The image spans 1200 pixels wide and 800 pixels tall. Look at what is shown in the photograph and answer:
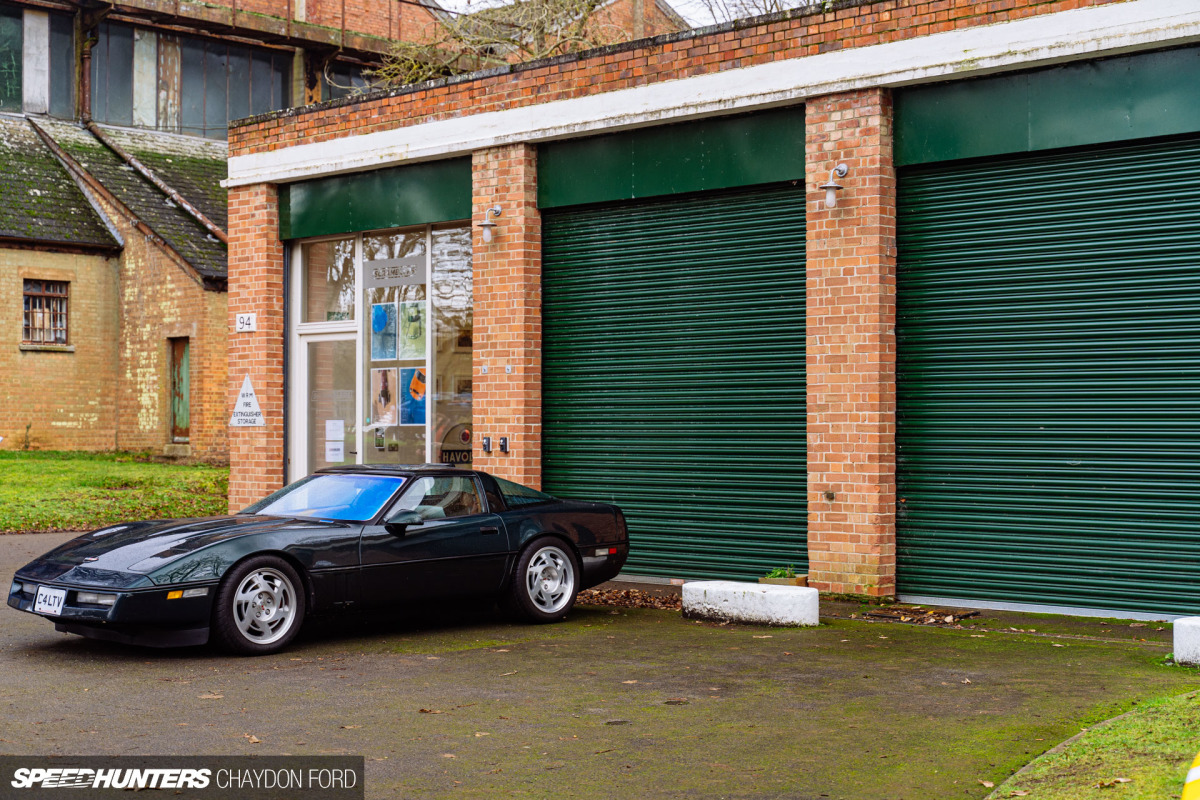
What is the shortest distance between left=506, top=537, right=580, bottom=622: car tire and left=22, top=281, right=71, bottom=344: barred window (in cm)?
2129

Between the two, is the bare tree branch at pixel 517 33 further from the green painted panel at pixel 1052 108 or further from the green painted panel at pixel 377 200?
the green painted panel at pixel 1052 108

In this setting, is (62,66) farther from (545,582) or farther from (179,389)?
(545,582)

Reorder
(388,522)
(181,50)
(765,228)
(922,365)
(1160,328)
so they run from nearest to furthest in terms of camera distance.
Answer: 1. (388,522)
2. (1160,328)
3. (922,365)
4. (765,228)
5. (181,50)

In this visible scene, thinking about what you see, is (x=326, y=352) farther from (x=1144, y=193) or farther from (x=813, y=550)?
(x=1144, y=193)

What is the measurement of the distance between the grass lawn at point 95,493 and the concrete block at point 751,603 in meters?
10.5

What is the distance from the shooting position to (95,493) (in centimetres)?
1969

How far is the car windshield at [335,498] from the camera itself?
29.1 feet

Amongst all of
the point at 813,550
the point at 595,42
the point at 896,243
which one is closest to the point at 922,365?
the point at 896,243

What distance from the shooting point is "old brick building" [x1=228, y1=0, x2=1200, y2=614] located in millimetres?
9586

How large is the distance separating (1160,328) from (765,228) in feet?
11.6

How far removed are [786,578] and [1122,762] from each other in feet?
18.8

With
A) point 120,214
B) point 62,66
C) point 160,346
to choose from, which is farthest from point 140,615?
point 62,66

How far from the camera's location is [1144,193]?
9.58 meters

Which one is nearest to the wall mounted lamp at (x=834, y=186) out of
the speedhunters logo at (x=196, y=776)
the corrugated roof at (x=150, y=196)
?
the speedhunters logo at (x=196, y=776)
